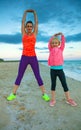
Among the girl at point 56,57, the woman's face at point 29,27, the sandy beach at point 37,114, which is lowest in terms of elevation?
the sandy beach at point 37,114

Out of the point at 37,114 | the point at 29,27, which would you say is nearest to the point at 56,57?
the point at 29,27

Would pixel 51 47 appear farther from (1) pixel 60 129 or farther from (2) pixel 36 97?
(1) pixel 60 129

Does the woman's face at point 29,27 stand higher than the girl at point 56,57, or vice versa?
the woman's face at point 29,27

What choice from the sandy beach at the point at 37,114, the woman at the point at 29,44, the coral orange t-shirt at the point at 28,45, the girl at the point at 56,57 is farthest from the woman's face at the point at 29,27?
the sandy beach at the point at 37,114

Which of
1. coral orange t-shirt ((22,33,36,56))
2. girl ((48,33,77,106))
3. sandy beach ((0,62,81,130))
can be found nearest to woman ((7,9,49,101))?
coral orange t-shirt ((22,33,36,56))

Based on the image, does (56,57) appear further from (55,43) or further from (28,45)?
(28,45)

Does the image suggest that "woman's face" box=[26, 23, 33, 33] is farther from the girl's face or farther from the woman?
the girl's face

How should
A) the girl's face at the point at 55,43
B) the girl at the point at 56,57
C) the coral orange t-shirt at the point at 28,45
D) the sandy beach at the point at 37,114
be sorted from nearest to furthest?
1. the sandy beach at the point at 37,114
2. the girl at the point at 56,57
3. the girl's face at the point at 55,43
4. the coral orange t-shirt at the point at 28,45

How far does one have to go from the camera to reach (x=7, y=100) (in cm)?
693

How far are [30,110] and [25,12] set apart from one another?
2838mm

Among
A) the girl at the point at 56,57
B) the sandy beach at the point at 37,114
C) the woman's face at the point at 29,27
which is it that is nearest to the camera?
the sandy beach at the point at 37,114

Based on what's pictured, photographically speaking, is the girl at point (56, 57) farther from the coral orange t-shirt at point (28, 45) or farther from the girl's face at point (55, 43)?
the coral orange t-shirt at point (28, 45)

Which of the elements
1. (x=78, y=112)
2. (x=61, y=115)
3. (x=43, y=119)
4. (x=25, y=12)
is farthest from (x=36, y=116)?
(x=25, y=12)

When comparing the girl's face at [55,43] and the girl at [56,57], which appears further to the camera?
the girl's face at [55,43]
